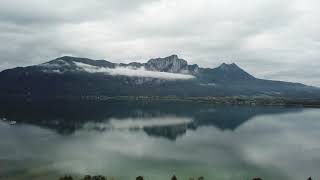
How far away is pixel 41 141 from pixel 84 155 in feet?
107

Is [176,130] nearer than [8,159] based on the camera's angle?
No

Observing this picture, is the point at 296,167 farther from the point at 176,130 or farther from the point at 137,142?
the point at 176,130

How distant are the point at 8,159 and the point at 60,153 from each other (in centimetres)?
1532

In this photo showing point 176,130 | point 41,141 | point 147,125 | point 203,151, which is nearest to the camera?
point 203,151

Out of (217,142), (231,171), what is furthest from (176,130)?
(231,171)

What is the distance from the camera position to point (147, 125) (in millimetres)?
192875

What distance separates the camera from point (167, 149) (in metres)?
120

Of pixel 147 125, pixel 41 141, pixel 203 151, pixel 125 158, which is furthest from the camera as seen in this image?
pixel 147 125

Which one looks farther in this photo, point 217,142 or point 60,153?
point 217,142

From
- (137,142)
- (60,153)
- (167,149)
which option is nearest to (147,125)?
(137,142)

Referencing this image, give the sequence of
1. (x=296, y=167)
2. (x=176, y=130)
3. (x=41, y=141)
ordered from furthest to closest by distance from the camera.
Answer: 1. (x=176, y=130)
2. (x=41, y=141)
3. (x=296, y=167)

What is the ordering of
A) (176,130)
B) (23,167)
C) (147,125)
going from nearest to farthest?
(23,167) → (176,130) → (147,125)

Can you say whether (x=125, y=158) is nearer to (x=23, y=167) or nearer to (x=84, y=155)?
(x=84, y=155)

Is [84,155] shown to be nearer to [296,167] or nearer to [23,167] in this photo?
[23,167]
